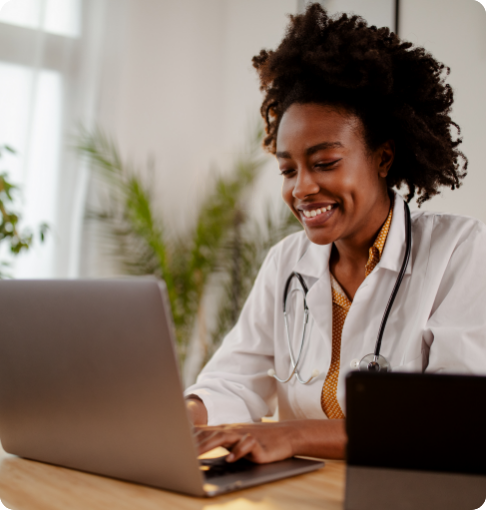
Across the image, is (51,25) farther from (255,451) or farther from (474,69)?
(255,451)

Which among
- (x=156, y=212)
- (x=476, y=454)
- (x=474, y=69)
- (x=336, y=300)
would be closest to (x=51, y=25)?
(x=156, y=212)

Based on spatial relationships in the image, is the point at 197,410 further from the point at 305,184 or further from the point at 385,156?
the point at 385,156

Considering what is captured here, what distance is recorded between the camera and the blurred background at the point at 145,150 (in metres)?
2.96

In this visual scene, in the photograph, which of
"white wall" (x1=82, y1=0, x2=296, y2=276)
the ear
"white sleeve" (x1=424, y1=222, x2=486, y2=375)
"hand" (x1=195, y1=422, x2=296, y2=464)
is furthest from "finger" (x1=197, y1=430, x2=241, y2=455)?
"white wall" (x1=82, y1=0, x2=296, y2=276)

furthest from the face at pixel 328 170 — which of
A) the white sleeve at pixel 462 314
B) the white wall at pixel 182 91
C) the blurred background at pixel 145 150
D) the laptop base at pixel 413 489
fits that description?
the white wall at pixel 182 91

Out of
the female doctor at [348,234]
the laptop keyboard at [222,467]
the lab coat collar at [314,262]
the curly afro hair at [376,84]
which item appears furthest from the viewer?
the lab coat collar at [314,262]

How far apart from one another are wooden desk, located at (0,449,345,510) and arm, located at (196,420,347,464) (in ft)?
0.20

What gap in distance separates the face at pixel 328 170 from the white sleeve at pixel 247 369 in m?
0.27

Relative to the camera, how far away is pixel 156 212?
10.8 feet

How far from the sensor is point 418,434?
22.9 inches

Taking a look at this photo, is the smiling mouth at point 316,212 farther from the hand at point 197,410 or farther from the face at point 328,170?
the hand at point 197,410

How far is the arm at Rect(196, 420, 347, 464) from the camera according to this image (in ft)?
2.77

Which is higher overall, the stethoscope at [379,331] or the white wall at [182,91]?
the white wall at [182,91]

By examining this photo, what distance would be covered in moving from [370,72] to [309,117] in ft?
0.58
